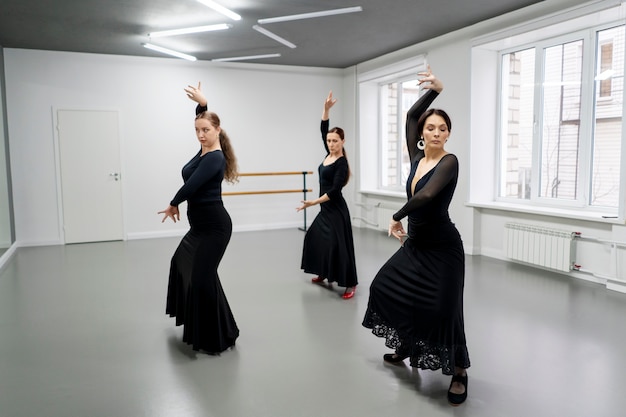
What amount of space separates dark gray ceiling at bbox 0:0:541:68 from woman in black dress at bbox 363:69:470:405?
293cm

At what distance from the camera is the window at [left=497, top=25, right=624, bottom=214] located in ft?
15.0

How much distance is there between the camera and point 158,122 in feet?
24.1

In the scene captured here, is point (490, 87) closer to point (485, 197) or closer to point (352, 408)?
point (485, 197)

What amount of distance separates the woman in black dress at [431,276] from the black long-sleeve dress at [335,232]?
1.61 metres

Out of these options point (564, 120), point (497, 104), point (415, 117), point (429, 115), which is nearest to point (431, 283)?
point (429, 115)

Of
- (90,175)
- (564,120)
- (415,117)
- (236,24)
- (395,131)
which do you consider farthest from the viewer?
(395,131)

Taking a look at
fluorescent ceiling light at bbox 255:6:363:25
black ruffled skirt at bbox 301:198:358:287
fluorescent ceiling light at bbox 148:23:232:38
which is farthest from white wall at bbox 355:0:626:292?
fluorescent ceiling light at bbox 148:23:232:38

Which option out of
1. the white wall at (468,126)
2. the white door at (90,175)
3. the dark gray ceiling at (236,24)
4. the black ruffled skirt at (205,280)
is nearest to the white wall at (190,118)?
the white wall at (468,126)

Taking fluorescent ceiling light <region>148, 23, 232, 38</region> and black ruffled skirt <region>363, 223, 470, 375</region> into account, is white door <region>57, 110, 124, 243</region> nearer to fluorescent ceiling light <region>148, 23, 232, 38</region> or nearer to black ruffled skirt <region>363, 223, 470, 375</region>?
fluorescent ceiling light <region>148, 23, 232, 38</region>

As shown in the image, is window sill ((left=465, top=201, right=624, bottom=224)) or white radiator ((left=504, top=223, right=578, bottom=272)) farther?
white radiator ((left=504, top=223, right=578, bottom=272))

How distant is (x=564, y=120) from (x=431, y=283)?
3.70 meters

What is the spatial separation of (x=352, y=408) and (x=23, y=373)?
1.92 metres

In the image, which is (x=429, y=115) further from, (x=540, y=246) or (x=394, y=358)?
(x=540, y=246)

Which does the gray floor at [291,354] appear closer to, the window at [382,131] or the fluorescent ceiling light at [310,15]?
the fluorescent ceiling light at [310,15]
